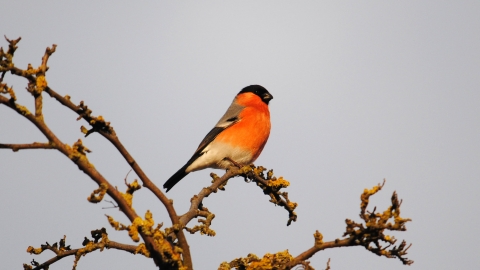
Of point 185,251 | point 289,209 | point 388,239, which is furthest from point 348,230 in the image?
point 289,209

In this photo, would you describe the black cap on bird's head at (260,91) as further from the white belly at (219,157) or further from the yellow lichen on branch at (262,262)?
the yellow lichen on branch at (262,262)

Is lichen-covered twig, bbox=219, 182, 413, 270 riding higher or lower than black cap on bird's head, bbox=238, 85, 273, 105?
lower

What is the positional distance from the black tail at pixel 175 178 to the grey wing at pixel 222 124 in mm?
363

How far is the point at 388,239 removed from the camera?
10.7 feet

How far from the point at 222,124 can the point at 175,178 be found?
3.82 feet

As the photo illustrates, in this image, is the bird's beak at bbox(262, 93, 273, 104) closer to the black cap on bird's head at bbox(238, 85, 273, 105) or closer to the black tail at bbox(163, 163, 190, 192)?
the black cap on bird's head at bbox(238, 85, 273, 105)

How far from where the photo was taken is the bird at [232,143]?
8320 mm

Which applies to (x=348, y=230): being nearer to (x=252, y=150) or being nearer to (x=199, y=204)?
(x=199, y=204)

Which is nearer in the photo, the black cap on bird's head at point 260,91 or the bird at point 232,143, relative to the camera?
the bird at point 232,143

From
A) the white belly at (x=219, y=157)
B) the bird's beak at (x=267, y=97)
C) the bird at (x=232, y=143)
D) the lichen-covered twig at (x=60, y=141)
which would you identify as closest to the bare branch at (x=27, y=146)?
the lichen-covered twig at (x=60, y=141)

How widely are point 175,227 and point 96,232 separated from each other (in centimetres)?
71

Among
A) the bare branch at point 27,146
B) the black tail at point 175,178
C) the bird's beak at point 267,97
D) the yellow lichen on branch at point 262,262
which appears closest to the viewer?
the bare branch at point 27,146

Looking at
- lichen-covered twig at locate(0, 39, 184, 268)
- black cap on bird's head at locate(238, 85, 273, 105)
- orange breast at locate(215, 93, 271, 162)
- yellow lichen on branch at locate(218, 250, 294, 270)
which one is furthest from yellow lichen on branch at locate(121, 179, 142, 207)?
black cap on bird's head at locate(238, 85, 273, 105)

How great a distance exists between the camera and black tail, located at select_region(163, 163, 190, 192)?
816cm
